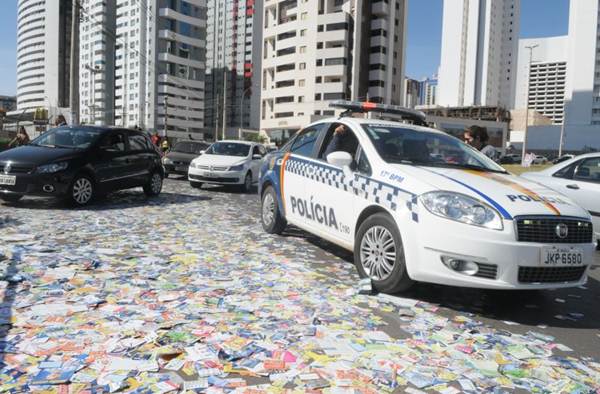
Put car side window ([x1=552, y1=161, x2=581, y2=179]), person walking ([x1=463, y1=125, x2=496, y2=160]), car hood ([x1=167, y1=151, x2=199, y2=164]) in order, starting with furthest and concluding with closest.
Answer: car hood ([x1=167, y1=151, x2=199, y2=164])
person walking ([x1=463, y1=125, x2=496, y2=160])
car side window ([x1=552, y1=161, x2=581, y2=179])

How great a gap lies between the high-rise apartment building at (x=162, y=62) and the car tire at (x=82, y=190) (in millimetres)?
97735

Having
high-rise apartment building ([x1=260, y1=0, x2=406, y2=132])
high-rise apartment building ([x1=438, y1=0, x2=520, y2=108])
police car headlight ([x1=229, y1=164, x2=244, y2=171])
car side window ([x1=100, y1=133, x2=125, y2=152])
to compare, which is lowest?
police car headlight ([x1=229, y1=164, x2=244, y2=171])

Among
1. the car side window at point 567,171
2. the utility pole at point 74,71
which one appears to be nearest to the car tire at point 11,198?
the car side window at point 567,171

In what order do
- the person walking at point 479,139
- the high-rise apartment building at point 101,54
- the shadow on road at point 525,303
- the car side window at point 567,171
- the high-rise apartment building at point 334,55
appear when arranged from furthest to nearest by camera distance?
the high-rise apartment building at point 101,54, the high-rise apartment building at point 334,55, the person walking at point 479,139, the car side window at point 567,171, the shadow on road at point 525,303

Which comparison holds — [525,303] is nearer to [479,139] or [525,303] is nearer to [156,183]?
[479,139]

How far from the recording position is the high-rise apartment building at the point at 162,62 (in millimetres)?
107125

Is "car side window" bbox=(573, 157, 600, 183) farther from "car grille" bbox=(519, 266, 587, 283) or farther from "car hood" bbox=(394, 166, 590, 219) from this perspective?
"car grille" bbox=(519, 266, 587, 283)

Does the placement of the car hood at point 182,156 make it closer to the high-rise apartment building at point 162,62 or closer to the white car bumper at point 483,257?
the white car bumper at point 483,257

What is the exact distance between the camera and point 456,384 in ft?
10.1

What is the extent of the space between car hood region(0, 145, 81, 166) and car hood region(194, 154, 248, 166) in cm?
505

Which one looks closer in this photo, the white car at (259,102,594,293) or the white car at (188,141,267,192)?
the white car at (259,102,594,293)

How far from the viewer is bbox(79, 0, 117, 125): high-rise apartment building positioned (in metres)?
121

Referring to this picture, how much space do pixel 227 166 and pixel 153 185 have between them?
276cm

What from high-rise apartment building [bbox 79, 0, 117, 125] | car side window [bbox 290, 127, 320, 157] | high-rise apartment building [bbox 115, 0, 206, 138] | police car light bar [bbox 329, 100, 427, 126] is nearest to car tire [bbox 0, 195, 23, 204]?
car side window [bbox 290, 127, 320, 157]
